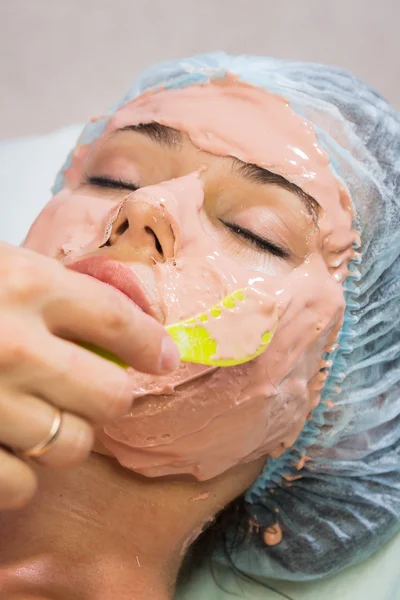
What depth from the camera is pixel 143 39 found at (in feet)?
6.66

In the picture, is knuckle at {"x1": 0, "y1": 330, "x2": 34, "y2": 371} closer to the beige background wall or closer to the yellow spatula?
the yellow spatula

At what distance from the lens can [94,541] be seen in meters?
1.09

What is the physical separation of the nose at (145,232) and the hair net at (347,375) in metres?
0.33

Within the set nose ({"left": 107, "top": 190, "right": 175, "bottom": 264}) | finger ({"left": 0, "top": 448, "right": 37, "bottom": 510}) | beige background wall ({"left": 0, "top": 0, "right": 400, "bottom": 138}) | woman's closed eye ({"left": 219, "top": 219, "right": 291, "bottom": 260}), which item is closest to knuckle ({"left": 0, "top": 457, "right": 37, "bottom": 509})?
finger ({"left": 0, "top": 448, "right": 37, "bottom": 510})

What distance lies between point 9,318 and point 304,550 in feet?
3.02

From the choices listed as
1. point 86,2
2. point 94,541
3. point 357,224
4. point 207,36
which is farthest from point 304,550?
point 86,2

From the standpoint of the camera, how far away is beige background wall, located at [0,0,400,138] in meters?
1.91

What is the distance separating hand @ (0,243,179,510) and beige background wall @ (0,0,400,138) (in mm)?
1577

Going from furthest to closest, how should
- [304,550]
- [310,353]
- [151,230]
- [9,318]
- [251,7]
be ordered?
[251,7], [304,550], [310,353], [151,230], [9,318]

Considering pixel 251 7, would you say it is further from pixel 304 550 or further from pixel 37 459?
pixel 37 459

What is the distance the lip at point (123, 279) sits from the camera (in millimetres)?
892

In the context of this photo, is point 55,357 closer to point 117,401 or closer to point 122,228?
point 117,401

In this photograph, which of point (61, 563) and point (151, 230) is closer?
point (151, 230)

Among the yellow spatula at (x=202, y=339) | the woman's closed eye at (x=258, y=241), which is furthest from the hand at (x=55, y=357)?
the woman's closed eye at (x=258, y=241)
